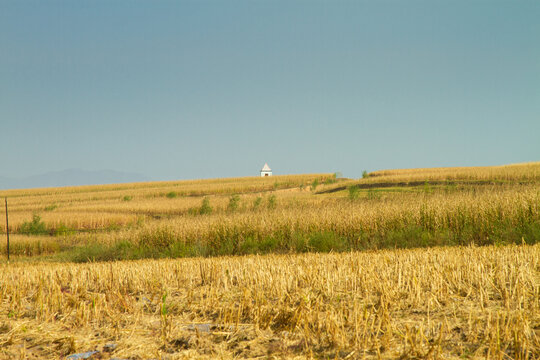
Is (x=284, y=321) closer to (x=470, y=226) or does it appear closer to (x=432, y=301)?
(x=432, y=301)

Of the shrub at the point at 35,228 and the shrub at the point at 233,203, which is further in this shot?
the shrub at the point at 233,203

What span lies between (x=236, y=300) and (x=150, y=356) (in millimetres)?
1734

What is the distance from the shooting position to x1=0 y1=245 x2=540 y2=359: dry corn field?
12.1 feet

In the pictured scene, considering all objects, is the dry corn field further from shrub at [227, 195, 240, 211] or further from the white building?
the white building

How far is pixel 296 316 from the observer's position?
436 centimetres

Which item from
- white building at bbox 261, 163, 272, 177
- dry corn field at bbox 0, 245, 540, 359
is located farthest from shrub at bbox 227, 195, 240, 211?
white building at bbox 261, 163, 272, 177

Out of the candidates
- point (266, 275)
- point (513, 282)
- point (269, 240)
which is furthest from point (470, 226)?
point (266, 275)

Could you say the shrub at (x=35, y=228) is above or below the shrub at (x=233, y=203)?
below

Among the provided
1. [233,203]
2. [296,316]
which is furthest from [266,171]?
[296,316]

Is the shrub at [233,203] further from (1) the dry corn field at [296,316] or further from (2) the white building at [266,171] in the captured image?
(2) the white building at [266,171]

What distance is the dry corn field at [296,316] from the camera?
12.1ft

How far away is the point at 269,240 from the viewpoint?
15.4m

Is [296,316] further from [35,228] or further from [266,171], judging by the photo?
[266,171]

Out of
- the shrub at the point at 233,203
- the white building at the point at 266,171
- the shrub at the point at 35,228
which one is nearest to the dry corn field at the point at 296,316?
the shrub at the point at 233,203
